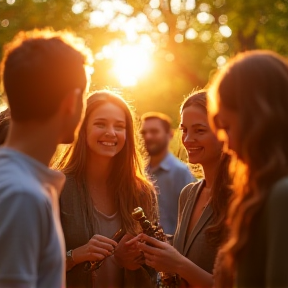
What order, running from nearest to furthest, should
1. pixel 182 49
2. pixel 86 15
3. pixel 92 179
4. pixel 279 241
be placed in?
pixel 279 241, pixel 92 179, pixel 86 15, pixel 182 49

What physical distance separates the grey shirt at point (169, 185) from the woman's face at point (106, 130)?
9.75 ft

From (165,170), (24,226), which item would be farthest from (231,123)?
(165,170)

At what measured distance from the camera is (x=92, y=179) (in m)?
5.42

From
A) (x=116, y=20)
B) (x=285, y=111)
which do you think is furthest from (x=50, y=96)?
(x=116, y=20)

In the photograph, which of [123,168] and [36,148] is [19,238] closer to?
[36,148]

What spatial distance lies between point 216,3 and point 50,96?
12.0m

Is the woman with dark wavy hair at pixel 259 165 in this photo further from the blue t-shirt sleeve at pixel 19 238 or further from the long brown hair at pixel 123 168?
the long brown hair at pixel 123 168

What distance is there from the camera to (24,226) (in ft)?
7.86

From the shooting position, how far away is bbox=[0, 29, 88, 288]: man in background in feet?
7.88

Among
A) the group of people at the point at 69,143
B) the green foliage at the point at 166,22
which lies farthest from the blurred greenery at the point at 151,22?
the group of people at the point at 69,143

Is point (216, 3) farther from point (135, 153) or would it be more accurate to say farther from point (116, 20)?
point (135, 153)

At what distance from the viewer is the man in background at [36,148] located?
2.40 m

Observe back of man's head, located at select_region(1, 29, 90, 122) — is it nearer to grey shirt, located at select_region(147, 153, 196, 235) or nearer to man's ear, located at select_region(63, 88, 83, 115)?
man's ear, located at select_region(63, 88, 83, 115)

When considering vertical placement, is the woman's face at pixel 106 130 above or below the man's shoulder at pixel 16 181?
above
